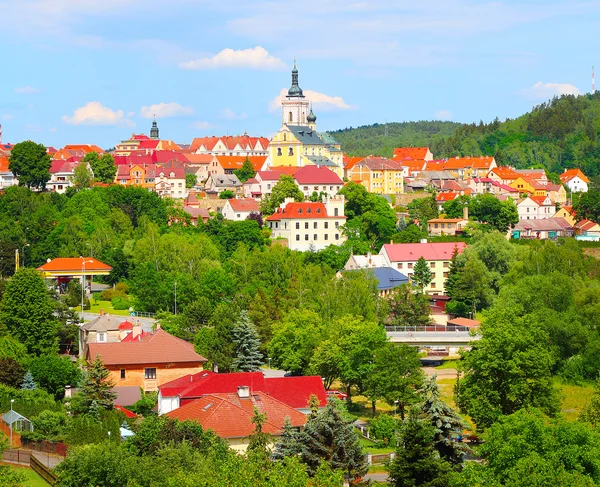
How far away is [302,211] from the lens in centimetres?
8762

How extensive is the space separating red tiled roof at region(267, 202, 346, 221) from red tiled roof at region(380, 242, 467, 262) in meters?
6.14

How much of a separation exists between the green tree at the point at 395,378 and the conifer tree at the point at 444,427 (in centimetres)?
1081

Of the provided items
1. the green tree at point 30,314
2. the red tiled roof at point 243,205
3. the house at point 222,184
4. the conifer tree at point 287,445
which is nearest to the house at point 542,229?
the red tiled roof at point 243,205

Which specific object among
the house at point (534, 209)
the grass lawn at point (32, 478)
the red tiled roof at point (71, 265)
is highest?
the house at point (534, 209)

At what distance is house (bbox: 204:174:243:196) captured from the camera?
101 m

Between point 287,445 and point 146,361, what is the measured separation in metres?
16.9

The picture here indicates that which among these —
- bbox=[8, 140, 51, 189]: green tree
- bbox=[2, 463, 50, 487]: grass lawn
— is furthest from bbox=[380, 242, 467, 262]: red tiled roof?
bbox=[2, 463, 50, 487]: grass lawn

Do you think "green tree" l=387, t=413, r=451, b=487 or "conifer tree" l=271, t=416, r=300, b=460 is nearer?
"green tree" l=387, t=413, r=451, b=487

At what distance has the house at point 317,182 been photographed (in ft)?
316

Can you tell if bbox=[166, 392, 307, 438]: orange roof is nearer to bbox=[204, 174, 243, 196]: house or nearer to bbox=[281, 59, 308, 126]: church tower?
bbox=[204, 174, 243, 196]: house

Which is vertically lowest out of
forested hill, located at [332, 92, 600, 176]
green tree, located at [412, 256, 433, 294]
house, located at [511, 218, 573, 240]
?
green tree, located at [412, 256, 433, 294]

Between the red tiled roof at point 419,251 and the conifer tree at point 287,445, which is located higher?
the red tiled roof at point 419,251

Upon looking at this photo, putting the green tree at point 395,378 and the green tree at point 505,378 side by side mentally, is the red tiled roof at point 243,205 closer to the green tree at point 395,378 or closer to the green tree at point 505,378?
the green tree at point 395,378

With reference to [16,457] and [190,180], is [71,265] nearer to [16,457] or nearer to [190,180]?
[190,180]
